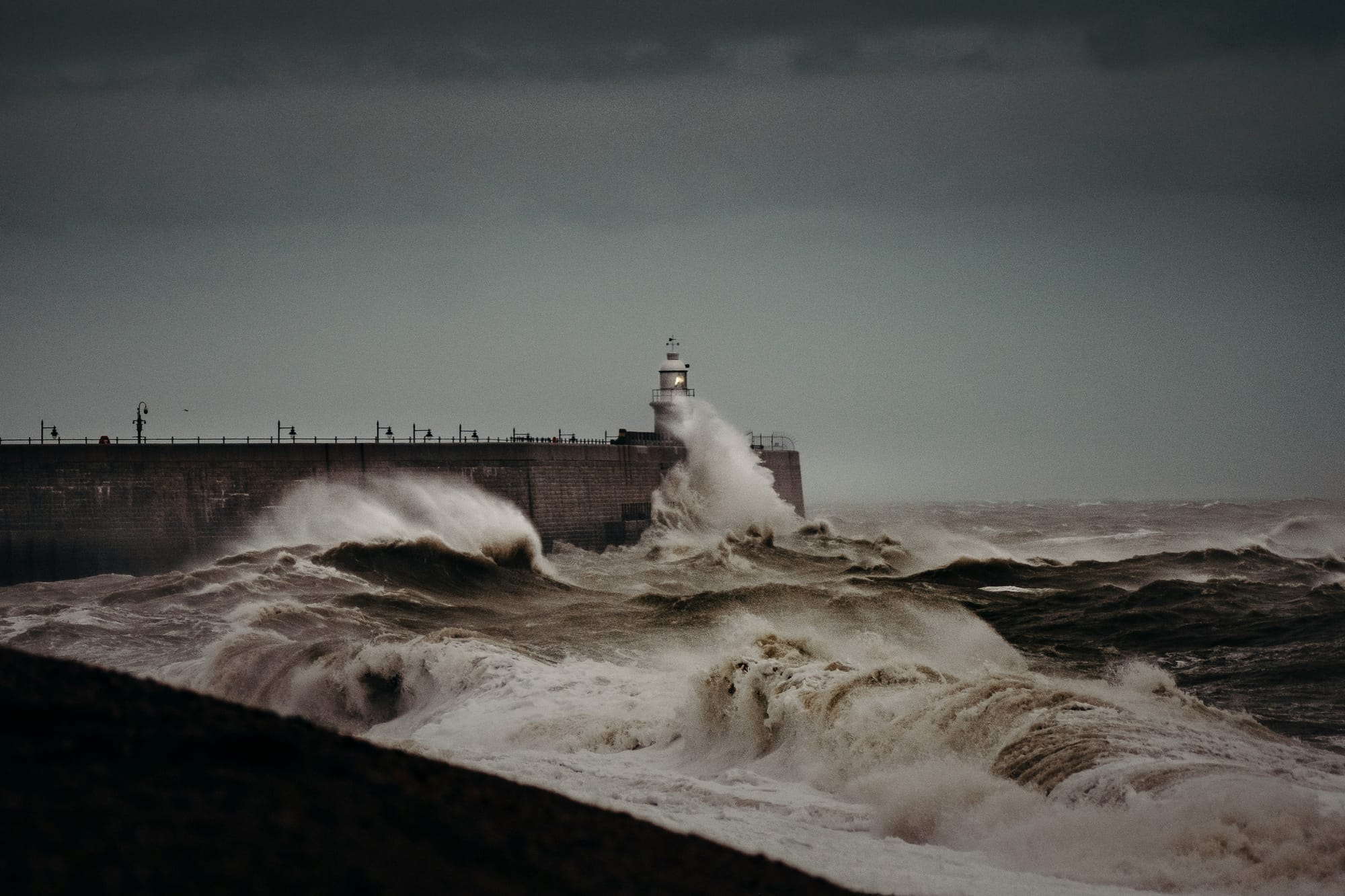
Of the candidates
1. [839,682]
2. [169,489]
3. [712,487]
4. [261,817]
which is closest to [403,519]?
[169,489]

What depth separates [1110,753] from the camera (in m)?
8.00

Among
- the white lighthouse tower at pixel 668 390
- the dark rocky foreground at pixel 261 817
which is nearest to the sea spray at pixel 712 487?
the white lighthouse tower at pixel 668 390

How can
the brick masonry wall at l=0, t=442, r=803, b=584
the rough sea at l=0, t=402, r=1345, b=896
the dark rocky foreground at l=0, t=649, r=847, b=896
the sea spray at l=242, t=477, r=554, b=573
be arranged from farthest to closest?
1. the sea spray at l=242, t=477, r=554, b=573
2. the brick masonry wall at l=0, t=442, r=803, b=584
3. the rough sea at l=0, t=402, r=1345, b=896
4. the dark rocky foreground at l=0, t=649, r=847, b=896

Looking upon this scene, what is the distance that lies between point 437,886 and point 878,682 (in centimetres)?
702

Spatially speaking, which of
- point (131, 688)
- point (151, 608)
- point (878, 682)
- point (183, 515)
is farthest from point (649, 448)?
point (131, 688)

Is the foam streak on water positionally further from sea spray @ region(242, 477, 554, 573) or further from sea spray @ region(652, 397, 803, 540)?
sea spray @ region(652, 397, 803, 540)

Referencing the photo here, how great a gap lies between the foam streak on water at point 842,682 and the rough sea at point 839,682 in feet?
0.11

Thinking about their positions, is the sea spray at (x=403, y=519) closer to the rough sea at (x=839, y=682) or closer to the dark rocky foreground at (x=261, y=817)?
the rough sea at (x=839, y=682)

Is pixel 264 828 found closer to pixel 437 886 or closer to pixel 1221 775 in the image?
pixel 437 886

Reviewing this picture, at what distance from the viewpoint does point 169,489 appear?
27.3m

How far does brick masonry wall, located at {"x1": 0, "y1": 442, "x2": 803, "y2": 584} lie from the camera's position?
25.6 m

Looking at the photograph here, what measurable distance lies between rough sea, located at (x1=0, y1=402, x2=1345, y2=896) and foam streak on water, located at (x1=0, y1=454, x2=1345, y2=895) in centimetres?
3

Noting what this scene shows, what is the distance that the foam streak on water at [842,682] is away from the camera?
267 inches

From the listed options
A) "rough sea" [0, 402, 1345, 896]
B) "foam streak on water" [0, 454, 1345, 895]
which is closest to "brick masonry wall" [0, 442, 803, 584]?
"rough sea" [0, 402, 1345, 896]
